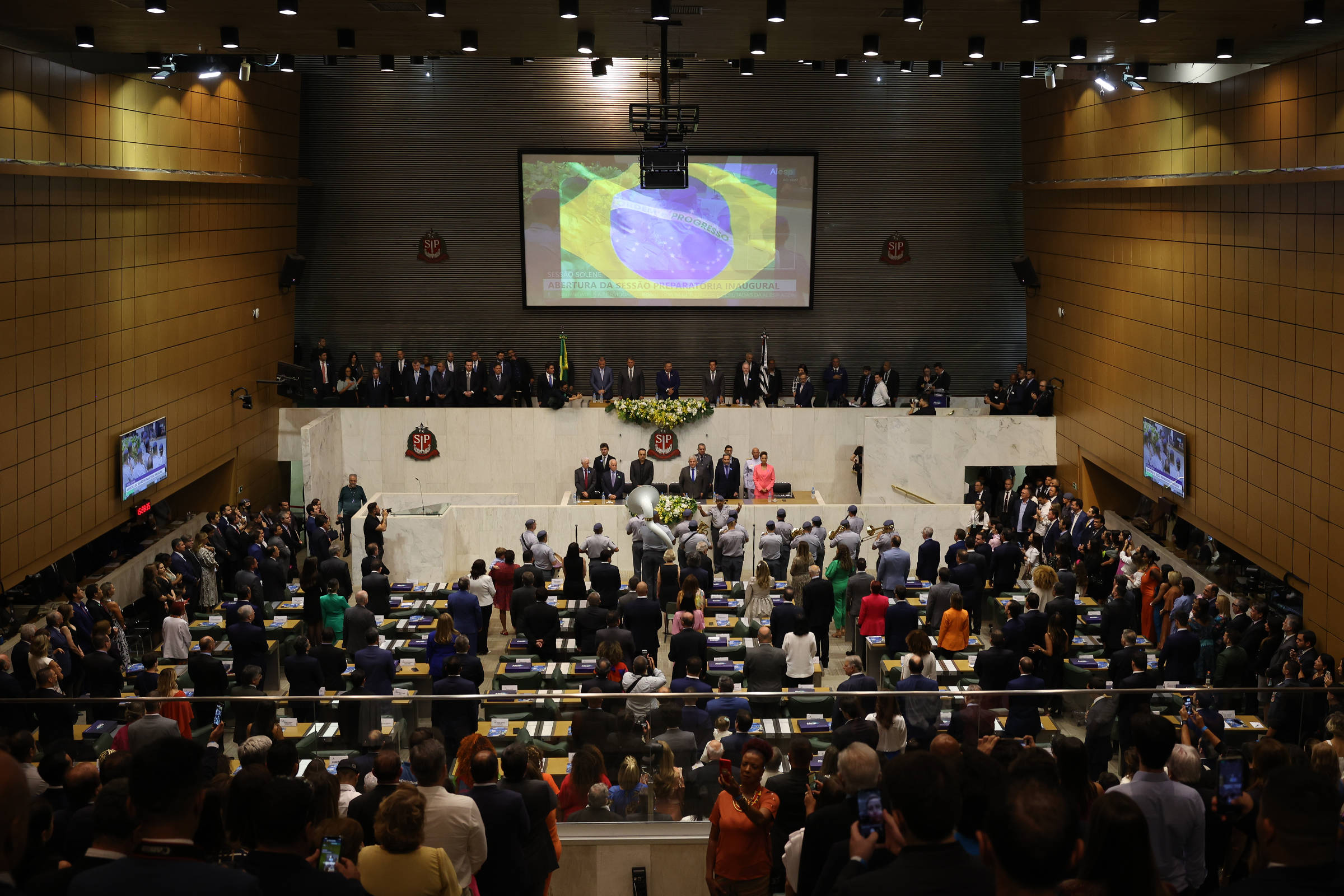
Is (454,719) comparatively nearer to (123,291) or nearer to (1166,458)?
(123,291)

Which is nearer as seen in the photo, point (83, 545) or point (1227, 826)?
point (1227, 826)

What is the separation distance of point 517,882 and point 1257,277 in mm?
11740

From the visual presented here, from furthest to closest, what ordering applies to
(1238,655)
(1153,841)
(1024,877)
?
(1238,655) → (1153,841) → (1024,877)

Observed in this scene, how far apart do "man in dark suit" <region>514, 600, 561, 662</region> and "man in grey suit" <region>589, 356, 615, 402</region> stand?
32.1 feet

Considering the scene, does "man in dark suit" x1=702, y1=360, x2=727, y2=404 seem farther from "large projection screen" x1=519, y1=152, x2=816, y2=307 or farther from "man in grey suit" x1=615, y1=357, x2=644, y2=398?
"large projection screen" x1=519, y1=152, x2=816, y2=307

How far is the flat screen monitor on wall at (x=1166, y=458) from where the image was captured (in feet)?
52.0

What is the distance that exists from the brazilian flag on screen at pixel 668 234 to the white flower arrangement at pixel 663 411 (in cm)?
267

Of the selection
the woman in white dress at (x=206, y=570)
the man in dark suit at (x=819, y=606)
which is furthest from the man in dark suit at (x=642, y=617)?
the woman in white dress at (x=206, y=570)

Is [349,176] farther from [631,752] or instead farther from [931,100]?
[631,752]

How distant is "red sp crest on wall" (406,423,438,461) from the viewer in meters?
21.0

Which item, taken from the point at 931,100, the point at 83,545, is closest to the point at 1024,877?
the point at 83,545

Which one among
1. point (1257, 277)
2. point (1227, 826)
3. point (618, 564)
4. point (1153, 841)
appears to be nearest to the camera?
point (1153, 841)

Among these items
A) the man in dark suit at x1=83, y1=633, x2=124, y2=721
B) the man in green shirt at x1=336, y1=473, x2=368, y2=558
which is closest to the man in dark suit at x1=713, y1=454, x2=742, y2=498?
the man in green shirt at x1=336, y1=473, x2=368, y2=558

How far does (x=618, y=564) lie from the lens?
18.1 metres
